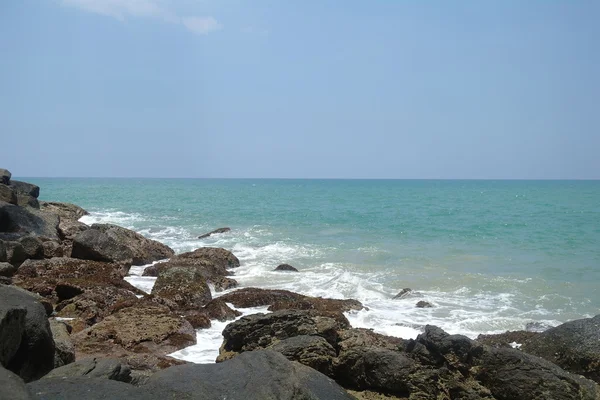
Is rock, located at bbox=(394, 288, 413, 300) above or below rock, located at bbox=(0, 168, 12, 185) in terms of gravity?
below

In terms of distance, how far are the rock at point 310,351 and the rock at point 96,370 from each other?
2489 millimetres

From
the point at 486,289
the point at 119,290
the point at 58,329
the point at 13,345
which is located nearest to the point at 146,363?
the point at 58,329

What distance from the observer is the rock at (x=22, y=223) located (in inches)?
771

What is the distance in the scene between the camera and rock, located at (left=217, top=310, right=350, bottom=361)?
870 cm

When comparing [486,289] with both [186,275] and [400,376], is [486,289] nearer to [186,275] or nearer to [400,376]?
[186,275]

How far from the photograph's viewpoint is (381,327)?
13.5m

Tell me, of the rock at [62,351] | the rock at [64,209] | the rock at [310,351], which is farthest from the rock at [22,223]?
the rock at [310,351]

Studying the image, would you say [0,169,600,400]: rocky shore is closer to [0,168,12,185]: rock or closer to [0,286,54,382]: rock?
[0,286,54,382]: rock

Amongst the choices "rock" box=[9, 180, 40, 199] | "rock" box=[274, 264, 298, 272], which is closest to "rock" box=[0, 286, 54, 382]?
"rock" box=[274, 264, 298, 272]

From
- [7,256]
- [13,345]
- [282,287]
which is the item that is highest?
[13,345]

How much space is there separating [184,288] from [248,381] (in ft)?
32.5

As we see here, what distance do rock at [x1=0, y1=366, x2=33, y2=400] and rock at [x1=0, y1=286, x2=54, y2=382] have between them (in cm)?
186

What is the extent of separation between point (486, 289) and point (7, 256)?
16296 mm

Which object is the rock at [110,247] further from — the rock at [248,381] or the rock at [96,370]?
the rock at [248,381]
